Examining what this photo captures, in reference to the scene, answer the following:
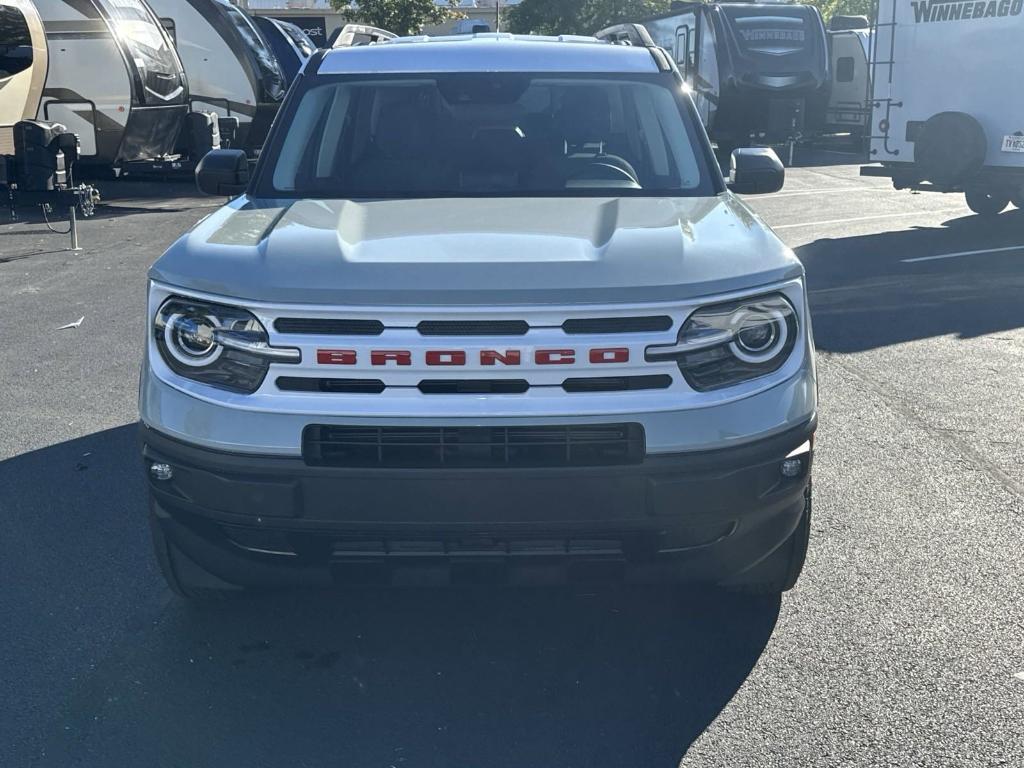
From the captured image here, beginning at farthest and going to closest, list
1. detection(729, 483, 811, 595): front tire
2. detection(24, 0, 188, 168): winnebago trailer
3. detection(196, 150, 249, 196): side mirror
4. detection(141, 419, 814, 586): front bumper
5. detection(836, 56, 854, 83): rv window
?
detection(836, 56, 854, 83): rv window → detection(24, 0, 188, 168): winnebago trailer → detection(196, 150, 249, 196): side mirror → detection(729, 483, 811, 595): front tire → detection(141, 419, 814, 586): front bumper

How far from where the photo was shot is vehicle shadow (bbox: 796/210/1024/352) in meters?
8.94

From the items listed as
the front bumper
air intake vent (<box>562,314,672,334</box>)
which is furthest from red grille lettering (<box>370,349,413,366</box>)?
air intake vent (<box>562,314,672,334</box>)

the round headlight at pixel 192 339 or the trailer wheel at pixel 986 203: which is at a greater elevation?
the round headlight at pixel 192 339

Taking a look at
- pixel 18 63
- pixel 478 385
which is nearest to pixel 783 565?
pixel 478 385

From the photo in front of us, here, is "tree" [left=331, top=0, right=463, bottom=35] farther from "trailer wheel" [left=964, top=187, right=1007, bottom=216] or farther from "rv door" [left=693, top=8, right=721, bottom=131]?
"trailer wheel" [left=964, top=187, right=1007, bottom=216]

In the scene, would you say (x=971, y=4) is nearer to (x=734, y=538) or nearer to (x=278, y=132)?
(x=278, y=132)

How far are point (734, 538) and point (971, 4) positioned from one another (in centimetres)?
1233

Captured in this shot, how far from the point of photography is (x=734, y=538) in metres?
3.47

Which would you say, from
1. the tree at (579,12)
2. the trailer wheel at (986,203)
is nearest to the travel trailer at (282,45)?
the trailer wheel at (986,203)

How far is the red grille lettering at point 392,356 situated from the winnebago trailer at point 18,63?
1340cm

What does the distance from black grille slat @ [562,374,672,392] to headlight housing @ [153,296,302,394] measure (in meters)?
0.72

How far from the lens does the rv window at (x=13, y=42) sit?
1565cm

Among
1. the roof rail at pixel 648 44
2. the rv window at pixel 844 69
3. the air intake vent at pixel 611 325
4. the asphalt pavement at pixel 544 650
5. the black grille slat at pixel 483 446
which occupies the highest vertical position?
the roof rail at pixel 648 44

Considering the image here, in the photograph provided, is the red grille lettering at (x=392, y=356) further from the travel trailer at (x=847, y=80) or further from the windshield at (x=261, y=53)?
the travel trailer at (x=847, y=80)
